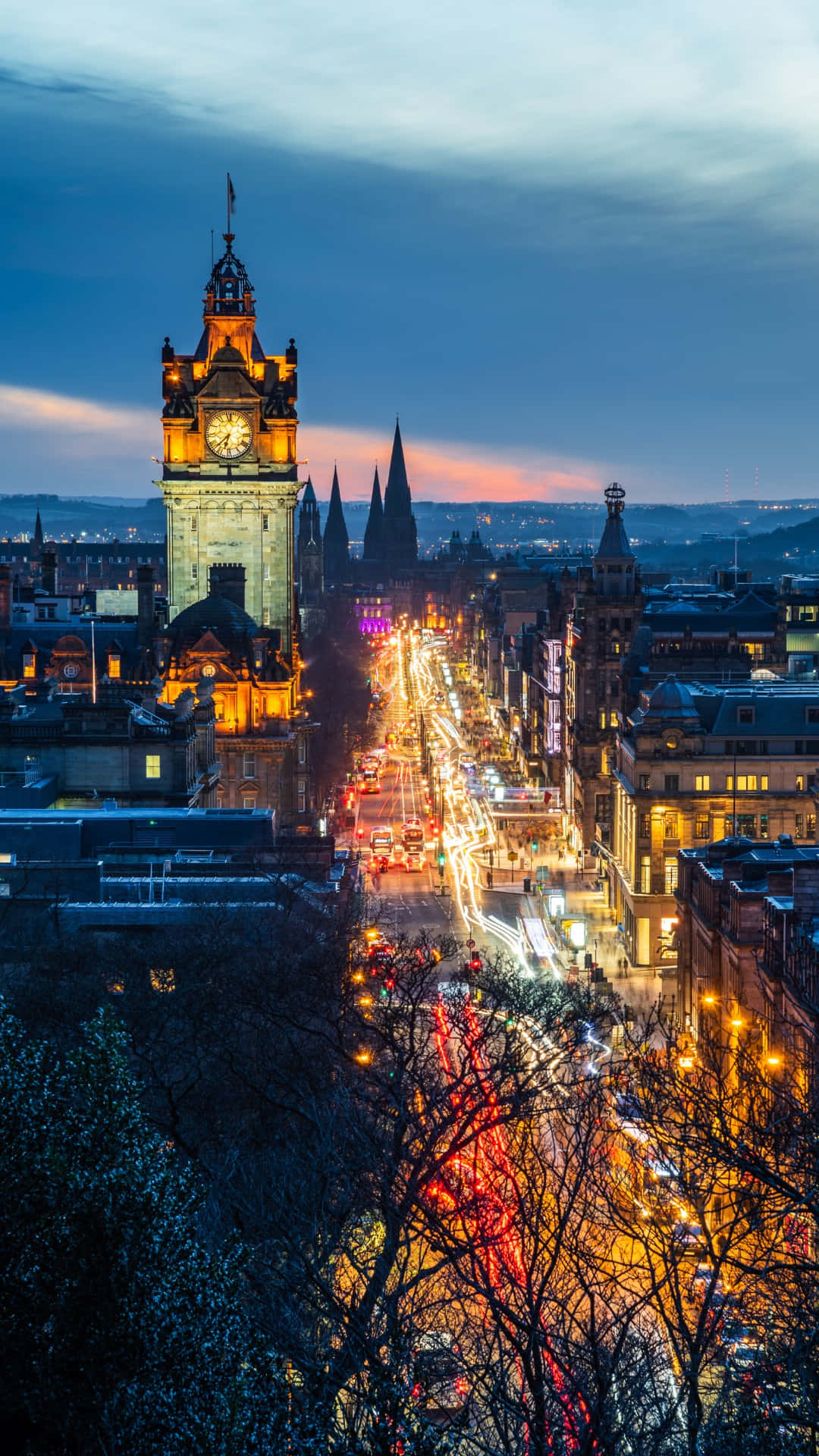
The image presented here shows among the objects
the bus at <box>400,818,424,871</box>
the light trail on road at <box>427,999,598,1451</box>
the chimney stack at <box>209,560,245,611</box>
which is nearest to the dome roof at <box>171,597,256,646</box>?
the chimney stack at <box>209,560,245,611</box>

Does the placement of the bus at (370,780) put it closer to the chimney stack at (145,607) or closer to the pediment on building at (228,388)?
the pediment on building at (228,388)

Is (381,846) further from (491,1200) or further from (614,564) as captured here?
(491,1200)

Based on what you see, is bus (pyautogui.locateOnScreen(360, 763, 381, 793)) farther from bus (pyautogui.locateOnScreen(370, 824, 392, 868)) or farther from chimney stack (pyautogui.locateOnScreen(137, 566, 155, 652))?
chimney stack (pyautogui.locateOnScreen(137, 566, 155, 652))

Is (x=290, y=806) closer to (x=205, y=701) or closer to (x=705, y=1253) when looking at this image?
(x=205, y=701)

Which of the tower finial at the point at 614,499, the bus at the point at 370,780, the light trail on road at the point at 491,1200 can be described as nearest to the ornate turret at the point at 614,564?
the tower finial at the point at 614,499

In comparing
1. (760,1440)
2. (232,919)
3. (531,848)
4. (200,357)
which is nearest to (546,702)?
(531,848)
